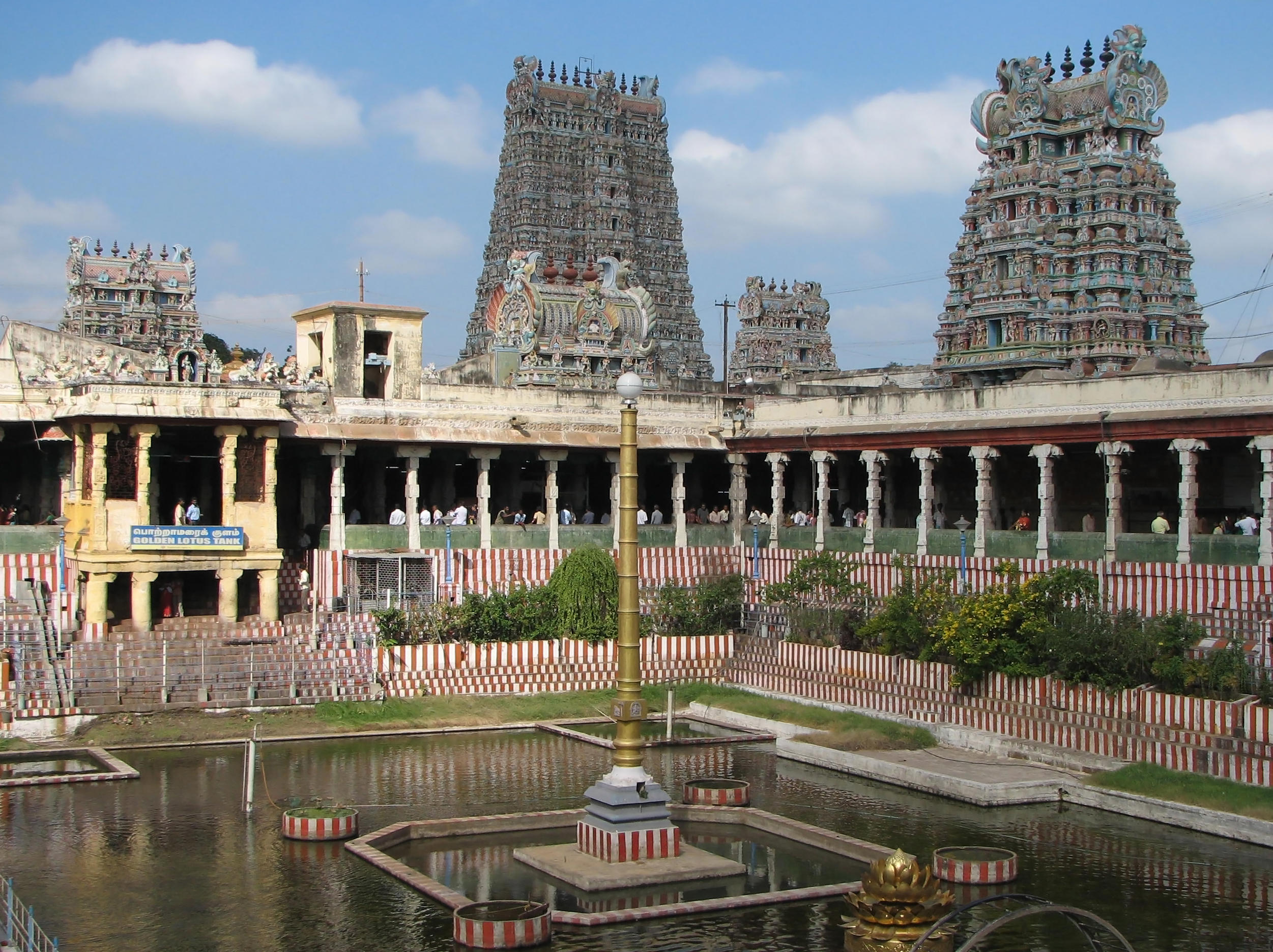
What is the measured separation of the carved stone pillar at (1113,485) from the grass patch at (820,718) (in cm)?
533

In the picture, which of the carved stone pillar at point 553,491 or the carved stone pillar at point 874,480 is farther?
the carved stone pillar at point 553,491

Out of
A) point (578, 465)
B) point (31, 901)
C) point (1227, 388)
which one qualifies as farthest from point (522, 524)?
point (31, 901)

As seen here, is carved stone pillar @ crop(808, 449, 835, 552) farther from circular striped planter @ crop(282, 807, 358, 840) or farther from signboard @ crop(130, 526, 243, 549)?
circular striped planter @ crop(282, 807, 358, 840)

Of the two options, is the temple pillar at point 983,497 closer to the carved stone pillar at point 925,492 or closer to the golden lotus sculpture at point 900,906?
the carved stone pillar at point 925,492

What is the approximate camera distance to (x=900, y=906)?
16.9 metres

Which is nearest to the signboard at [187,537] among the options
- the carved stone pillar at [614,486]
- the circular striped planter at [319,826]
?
the carved stone pillar at [614,486]

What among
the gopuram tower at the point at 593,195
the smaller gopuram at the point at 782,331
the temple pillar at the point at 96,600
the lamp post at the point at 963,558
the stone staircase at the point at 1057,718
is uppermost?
the gopuram tower at the point at 593,195

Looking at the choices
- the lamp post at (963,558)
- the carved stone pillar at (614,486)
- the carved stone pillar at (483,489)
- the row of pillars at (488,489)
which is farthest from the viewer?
the carved stone pillar at (614,486)

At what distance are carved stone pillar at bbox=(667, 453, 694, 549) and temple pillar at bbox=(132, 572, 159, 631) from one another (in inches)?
509

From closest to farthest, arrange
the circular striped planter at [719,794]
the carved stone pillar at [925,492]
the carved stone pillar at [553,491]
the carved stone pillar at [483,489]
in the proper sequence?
the circular striped planter at [719,794], the carved stone pillar at [925,492], the carved stone pillar at [483,489], the carved stone pillar at [553,491]

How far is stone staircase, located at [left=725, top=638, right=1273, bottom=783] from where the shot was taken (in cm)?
2506

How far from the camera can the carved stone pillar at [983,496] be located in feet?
111

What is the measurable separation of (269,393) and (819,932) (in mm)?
20551

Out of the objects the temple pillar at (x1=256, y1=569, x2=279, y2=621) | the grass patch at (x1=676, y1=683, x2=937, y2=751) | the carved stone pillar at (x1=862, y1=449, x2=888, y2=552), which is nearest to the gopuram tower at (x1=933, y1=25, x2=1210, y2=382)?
the carved stone pillar at (x1=862, y1=449, x2=888, y2=552)
